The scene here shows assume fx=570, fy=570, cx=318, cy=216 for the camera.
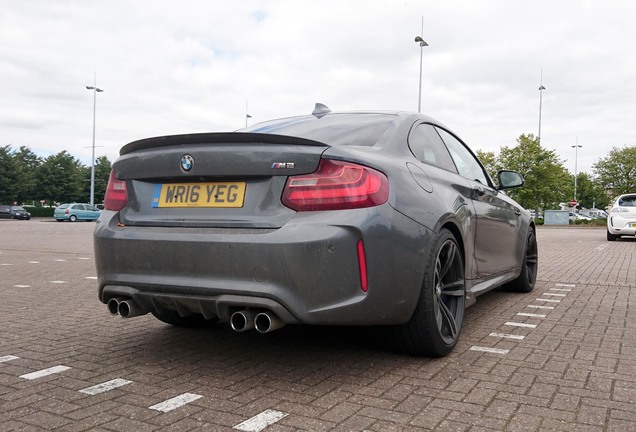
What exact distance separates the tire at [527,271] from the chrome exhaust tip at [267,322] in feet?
12.3

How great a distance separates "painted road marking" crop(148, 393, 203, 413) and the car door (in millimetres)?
2289

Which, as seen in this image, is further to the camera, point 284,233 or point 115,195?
point 115,195

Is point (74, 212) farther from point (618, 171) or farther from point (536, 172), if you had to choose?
point (618, 171)

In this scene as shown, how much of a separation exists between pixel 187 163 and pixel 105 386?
3.95ft

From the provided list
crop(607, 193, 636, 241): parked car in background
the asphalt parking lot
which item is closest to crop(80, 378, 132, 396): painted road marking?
the asphalt parking lot

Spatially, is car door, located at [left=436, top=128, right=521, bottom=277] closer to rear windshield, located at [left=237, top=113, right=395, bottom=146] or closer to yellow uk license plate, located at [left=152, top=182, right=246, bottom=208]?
rear windshield, located at [left=237, top=113, right=395, bottom=146]

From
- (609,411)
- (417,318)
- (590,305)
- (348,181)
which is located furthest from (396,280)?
(590,305)

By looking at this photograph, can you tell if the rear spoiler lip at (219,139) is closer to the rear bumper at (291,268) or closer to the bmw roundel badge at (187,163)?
the bmw roundel badge at (187,163)

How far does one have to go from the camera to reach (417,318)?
10.3 feet

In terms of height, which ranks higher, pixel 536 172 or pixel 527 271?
pixel 536 172

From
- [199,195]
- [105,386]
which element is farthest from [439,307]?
[105,386]

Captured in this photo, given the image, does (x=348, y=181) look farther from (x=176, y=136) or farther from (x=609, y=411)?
(x=609, y=411)

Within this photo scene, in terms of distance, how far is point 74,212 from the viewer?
131 feet

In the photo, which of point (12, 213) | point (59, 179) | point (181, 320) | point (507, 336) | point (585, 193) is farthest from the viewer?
point (585, 193)
